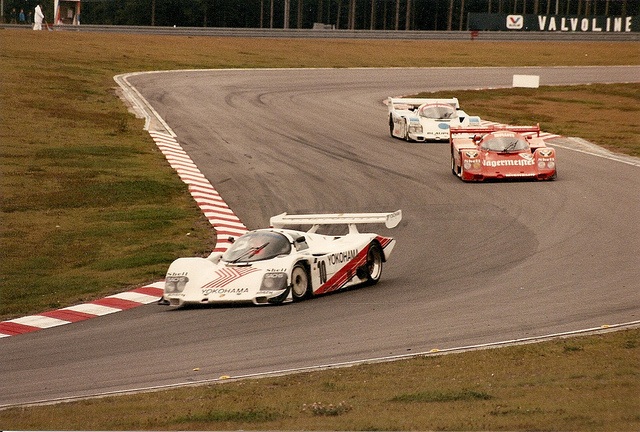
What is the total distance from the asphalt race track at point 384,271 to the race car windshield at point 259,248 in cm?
98

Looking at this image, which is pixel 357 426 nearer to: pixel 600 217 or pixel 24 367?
pixel 24 367

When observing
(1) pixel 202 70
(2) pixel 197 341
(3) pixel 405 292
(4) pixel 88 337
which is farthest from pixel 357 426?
(1) pixel 202 70

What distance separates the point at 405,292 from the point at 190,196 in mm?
11517

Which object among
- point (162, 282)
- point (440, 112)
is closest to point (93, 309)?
point (162, 282)

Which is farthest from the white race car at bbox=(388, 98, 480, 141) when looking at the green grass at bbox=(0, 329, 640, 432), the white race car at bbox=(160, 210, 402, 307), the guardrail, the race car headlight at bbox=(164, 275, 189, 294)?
the guardrail

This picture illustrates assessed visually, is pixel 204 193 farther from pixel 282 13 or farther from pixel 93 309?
pixel 282 13

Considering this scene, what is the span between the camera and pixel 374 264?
1759 cm

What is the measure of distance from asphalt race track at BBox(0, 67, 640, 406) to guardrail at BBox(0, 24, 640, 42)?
3477 cm

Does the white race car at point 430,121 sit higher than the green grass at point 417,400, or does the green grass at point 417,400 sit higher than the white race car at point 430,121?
the white race car at point 430,121

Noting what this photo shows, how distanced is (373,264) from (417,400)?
27.7ft

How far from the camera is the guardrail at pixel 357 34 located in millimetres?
73500

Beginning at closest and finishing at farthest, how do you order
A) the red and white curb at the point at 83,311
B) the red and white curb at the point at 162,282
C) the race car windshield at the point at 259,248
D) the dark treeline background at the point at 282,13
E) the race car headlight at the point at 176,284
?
1. the red and white curb at the point at 83,311
2. the red and white curb at the point at 162,282
3. the race car headlight at the point at 176,284
4. the race car windshield at the point at 259,248
5. the dark treeline background at the point at 282,13

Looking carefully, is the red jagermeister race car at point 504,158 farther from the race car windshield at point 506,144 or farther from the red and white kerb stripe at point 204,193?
the red and white kerb stripe at point 204,193

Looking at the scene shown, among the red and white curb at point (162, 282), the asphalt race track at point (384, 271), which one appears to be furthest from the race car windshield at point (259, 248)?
the red and white curb at point (162, 282)
